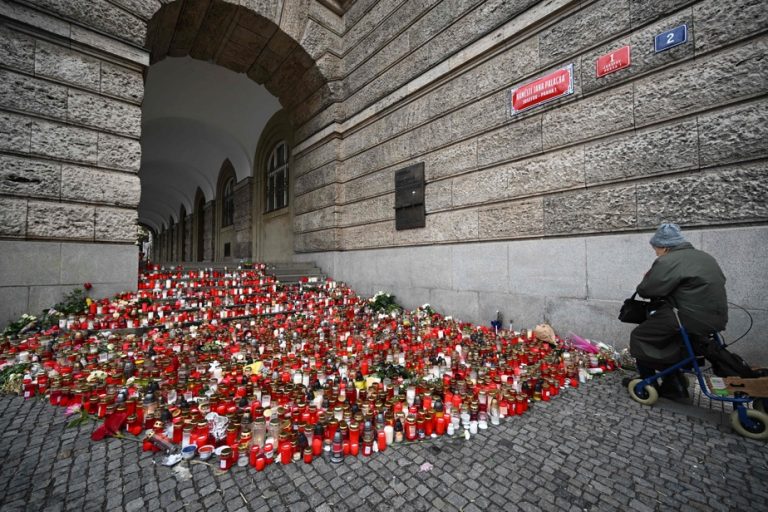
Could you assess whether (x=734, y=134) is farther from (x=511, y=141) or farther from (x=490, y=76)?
(x=490, y=76)

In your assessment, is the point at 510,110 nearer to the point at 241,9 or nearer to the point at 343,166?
the point at 343,166

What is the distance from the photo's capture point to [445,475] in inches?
89.5

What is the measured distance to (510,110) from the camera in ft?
20.2

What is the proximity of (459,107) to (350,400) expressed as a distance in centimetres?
623

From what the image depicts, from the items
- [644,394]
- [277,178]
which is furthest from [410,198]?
[277,178]

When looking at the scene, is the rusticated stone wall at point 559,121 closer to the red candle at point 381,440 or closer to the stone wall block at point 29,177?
the red candle at point 381,440

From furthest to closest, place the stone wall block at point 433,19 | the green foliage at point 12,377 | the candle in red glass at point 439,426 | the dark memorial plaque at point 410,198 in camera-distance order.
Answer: the dark memorial plaque at point 410,198
the stone wall block at point 433,19
the green foliage at point 12,377
the candle in red glass at point 439,426

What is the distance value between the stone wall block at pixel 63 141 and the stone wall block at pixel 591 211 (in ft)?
28.5

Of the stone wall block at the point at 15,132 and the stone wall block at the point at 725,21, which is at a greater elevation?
the stone wall block at the point at 725,21

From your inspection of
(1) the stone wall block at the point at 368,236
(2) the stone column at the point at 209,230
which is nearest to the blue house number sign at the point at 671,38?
(1) the stone wall block at the point at 368,236

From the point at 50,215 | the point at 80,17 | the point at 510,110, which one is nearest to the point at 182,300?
the point at 50,215

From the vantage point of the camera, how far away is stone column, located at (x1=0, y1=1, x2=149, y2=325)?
5.75 m

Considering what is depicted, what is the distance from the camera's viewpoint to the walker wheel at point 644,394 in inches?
131

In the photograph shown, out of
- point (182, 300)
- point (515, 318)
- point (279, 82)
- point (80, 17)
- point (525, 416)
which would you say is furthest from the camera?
point (279, 82)
